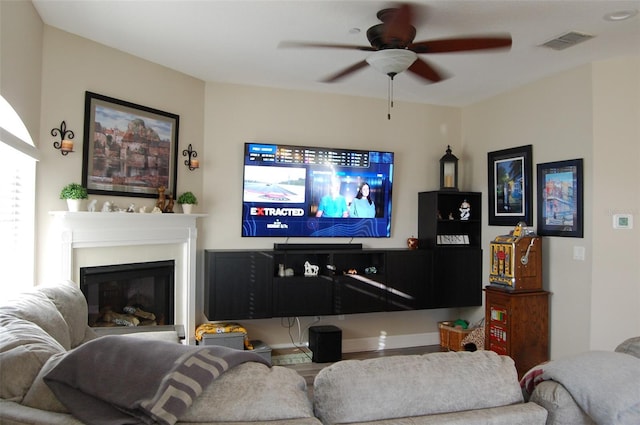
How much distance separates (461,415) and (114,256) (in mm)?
3285

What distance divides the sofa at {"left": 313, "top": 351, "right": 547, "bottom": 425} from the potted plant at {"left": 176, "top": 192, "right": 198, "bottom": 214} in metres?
3.25

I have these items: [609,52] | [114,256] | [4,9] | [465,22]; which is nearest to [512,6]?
[465,22]

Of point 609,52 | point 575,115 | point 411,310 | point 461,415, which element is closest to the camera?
point 461,415

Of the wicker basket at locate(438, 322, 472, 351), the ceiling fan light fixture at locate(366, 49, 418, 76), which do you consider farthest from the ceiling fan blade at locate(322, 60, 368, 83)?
the wicker basket at locate(438, 322, 472, 351)

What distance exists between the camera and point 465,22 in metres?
3.20

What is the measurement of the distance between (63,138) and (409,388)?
3267 millimetres

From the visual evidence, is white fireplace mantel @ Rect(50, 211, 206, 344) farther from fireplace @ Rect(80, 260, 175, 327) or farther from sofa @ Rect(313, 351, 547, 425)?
sofa @ Rect(313, 351, 547, 425)

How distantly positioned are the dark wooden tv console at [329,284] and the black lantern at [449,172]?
80cm

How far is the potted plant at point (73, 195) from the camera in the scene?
11.2ft

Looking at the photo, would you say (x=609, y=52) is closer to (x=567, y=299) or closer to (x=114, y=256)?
(x=567, y=299)

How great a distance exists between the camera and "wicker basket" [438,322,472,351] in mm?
4996

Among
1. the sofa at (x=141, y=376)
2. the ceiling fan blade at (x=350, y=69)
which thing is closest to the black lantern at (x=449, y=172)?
the ceiling fan blade at (x=350, y=69)

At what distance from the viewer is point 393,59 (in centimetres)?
286

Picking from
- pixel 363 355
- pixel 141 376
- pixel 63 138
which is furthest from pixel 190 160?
pixel 141 376
